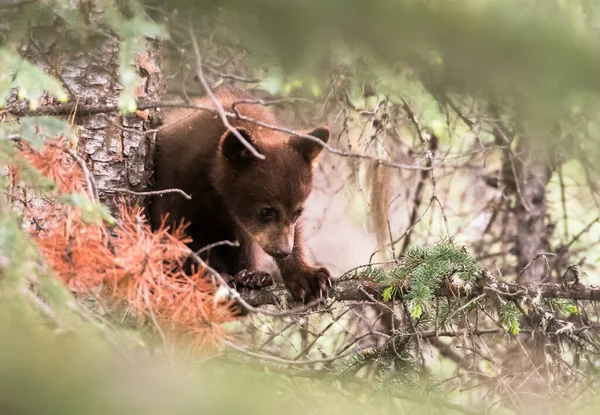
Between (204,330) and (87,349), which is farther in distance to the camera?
(204,330)

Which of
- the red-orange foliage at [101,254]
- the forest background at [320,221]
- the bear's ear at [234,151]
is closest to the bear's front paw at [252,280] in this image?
the forest background at [320,221]

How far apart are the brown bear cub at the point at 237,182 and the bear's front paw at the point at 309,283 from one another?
0.01 m

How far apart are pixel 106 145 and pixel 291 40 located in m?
2.84

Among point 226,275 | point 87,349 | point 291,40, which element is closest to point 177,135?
point 226,275

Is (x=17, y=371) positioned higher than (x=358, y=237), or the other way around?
(x=17, y=371)

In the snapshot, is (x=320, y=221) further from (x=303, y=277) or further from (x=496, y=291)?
(x=496, y=291)

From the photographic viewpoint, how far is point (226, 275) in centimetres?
458

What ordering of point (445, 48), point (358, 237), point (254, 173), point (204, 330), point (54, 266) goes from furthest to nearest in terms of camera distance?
point (358, 237)
point (254, 173)
point (204, 330)
point (54, 266)
point (445, 48)

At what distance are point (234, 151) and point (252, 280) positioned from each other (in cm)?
90

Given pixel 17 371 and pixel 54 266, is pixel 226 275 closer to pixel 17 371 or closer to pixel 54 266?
pixel 54 266

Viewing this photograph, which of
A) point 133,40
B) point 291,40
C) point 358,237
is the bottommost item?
point 358,237

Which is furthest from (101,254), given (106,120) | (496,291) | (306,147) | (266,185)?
(306,147)

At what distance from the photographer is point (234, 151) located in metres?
4.64

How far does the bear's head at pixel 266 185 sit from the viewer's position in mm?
4711
